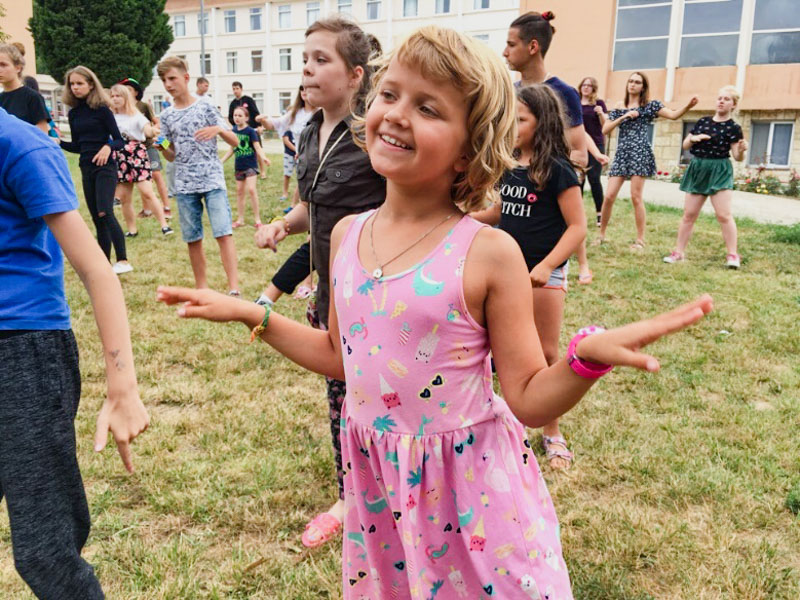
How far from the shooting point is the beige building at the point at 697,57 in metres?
20.8

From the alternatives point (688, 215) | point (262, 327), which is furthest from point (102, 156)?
point (688, 215)

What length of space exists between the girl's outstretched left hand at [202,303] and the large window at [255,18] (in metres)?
47.1

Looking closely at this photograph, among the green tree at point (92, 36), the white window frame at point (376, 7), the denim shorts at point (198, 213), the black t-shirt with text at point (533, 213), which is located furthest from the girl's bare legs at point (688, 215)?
the white window frame at point (376, 7)

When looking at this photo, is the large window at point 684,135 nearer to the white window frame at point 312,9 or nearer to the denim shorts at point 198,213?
the denim shorts at point 198,213

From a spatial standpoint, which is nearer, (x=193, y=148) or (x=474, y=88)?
(x=474, y=88)

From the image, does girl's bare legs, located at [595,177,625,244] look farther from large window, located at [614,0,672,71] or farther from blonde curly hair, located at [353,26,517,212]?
large window, located at [614,0,672,71]

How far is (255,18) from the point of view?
44.4 meters

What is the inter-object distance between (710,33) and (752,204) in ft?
36.3

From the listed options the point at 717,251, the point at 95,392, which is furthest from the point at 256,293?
the point at 717,251

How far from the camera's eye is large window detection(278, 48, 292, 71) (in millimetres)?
43406

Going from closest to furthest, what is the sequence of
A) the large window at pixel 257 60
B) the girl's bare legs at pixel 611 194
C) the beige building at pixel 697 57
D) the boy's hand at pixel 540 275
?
the boy's hand at pixel 540 275 < the girl's bare legs at pixel 611 194 < the beige building at pixel 697 57 < the large window at pixel 257 60

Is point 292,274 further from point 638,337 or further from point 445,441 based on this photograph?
point 638,337

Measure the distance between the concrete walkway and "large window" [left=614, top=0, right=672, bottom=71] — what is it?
8.00 metres

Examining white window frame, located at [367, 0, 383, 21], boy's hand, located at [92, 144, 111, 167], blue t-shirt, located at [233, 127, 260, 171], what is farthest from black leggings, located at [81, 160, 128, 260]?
white window frame, located at [367, 0, 383, 21]
